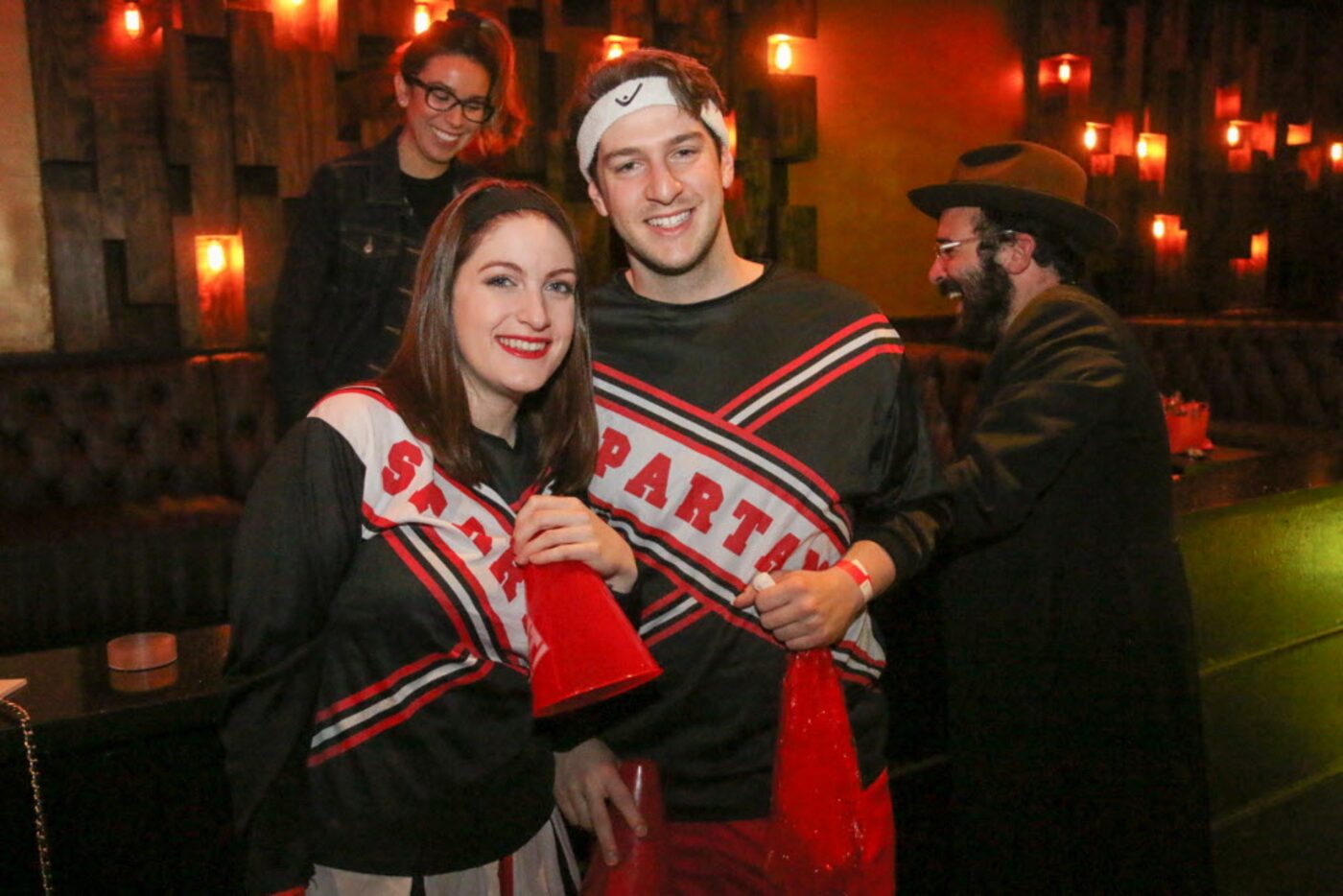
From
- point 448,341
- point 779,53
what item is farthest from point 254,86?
point 448,341

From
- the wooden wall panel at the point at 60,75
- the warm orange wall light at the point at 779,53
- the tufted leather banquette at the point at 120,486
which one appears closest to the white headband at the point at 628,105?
the tufted leather banquette at the point at 120,486

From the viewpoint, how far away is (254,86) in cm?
489

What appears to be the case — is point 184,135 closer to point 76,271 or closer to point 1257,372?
point 76,271

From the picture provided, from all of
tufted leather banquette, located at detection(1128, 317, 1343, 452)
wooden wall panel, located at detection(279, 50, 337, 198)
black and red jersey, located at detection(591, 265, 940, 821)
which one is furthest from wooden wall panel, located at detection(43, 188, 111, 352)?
tufted leather banquette, located at detection(1128, 317, 1343, 452)

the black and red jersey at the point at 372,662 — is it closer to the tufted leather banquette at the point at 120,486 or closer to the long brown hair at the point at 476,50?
the long brown hair at the point at 476,50

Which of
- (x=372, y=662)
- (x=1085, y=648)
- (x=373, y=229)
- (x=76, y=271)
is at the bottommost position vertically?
(x=1085, y=648)

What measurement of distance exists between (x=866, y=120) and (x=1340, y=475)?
488cm

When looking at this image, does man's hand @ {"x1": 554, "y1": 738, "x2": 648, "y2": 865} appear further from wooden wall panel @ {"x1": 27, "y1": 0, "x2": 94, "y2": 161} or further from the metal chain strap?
wooden wall panel @ {"x1": 27, "y1": 0, "x2": 94, "y2": 161}

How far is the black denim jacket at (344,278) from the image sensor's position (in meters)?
2.67

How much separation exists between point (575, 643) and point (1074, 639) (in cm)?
137

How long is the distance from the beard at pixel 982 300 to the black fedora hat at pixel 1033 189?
0.14 meters

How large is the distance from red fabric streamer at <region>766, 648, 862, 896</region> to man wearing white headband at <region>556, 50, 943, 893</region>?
10 centimetres

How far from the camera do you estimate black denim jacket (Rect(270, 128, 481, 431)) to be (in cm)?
267

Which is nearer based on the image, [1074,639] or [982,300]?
[1074,639]
